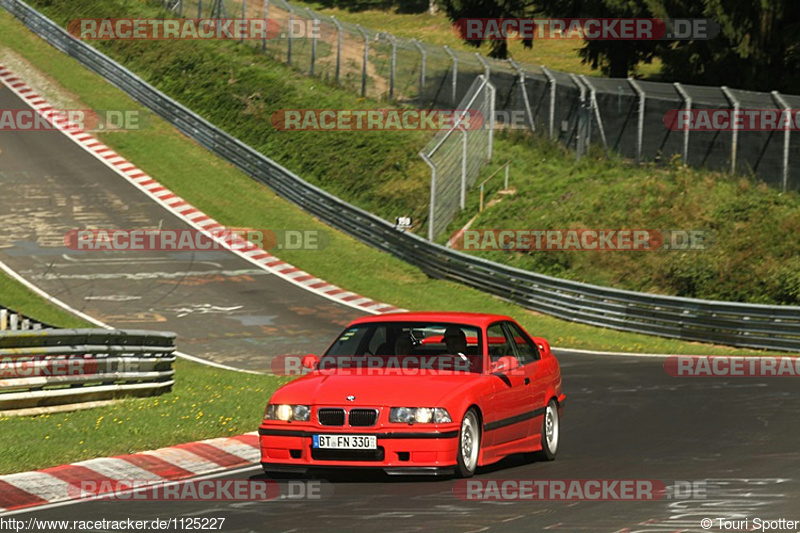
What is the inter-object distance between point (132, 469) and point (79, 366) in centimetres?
378

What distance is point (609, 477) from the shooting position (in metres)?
10.7

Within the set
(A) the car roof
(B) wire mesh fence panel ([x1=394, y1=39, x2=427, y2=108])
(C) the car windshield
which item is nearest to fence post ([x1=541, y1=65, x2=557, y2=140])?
(B) wire mesh fence panel ([x1=394, y1=39, x2=427, y2=108])

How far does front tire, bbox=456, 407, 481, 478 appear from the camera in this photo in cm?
1053

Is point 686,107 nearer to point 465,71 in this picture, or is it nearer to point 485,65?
point 485,65

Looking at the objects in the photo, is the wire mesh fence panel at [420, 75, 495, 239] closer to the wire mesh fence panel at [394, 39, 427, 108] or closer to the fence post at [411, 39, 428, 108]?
the fence post at [411, 39, 428, 108]

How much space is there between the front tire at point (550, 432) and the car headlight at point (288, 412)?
2.64 metres

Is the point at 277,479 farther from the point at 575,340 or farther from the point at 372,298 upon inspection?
the point at 372,298

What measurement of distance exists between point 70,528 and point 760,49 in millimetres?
32907

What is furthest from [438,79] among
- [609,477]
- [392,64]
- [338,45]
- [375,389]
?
[609,477]

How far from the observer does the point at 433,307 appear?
31.5 meters

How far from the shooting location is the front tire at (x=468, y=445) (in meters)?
10.5

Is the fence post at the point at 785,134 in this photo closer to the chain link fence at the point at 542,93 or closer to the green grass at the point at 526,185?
the chain link fence at the point at 542,93

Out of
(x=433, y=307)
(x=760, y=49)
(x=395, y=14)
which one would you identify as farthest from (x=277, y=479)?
(x=395, y=14)

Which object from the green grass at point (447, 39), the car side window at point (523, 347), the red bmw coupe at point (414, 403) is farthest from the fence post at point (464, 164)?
the red bmw coupe at point (414, 403)
